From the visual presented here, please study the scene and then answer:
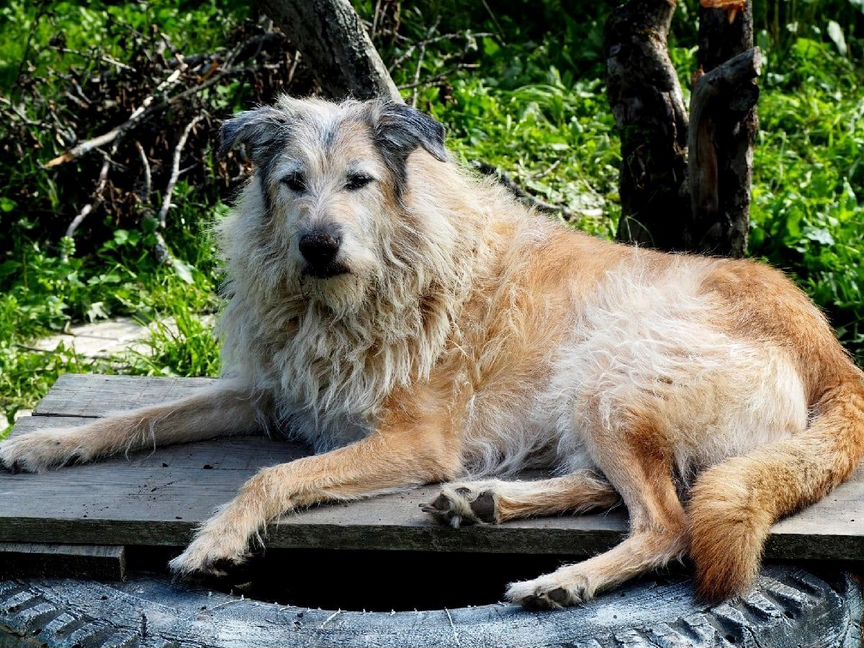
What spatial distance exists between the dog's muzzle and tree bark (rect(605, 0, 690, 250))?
2206 mm

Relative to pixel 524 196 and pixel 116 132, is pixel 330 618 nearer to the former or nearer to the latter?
pixel 524 196

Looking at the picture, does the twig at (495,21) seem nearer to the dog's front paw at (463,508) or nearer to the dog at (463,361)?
the dog at (463,361)

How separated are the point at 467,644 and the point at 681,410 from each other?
114cm

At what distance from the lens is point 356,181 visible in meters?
3.80

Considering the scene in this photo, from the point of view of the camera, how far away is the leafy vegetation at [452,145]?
229 inches

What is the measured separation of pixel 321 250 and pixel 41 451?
1.32 meters

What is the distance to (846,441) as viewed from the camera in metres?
3.58

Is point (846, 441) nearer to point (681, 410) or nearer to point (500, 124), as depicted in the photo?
point (681, 410)

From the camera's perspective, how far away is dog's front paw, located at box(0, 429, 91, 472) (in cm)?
387

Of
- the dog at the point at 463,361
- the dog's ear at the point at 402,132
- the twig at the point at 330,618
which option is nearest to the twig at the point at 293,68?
the dog at the point at 463,361

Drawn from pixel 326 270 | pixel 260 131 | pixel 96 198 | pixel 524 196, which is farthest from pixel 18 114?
pixel 326 270

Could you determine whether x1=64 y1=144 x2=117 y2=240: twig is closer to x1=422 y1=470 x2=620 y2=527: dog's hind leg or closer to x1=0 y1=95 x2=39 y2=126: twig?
x1=0 y1=95 x2=39 y2=126: twig

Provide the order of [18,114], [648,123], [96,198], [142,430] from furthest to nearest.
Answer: [18,114] < [96,198] < [648,123] < [142,430]

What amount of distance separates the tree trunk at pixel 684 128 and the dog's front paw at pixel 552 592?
101 inches
